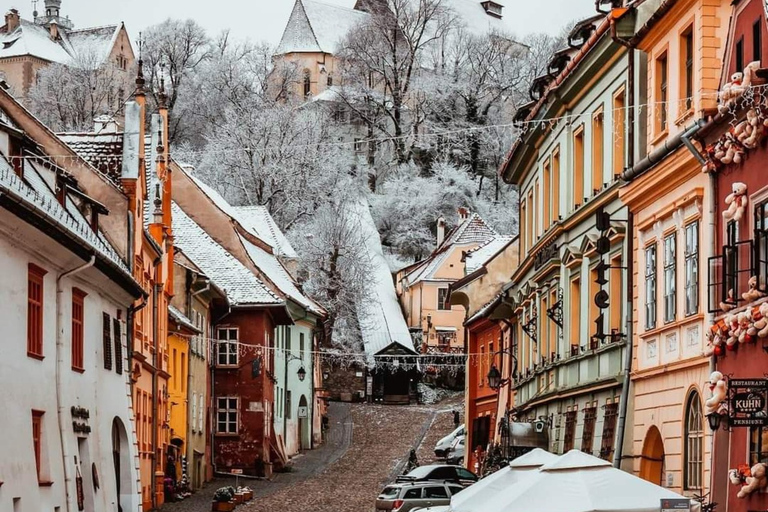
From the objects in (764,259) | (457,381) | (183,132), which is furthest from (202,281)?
(183,132)

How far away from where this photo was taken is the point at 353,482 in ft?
149

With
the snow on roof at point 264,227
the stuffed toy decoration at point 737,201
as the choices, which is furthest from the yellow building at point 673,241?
the snow on roof at point 264,227

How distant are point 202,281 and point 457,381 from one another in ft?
141

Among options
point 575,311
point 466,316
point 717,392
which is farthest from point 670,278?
point 466,316

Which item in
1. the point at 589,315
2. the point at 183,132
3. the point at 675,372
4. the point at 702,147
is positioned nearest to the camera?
the point at 702,147

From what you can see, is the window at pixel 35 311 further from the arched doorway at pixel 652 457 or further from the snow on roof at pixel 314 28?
the snow on roof at pixel 314 28

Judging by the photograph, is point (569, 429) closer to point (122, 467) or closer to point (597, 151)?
point (597, 151)

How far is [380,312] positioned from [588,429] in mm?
63582

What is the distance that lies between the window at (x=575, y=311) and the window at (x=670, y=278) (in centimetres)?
639

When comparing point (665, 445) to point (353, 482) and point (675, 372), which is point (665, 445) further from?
point (353, 482)

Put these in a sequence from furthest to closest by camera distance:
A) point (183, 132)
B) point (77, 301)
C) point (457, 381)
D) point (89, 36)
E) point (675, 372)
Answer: point (89, 36)
point (183, 132)
point (457, 381)
point (77, 301)
point (675, 372)

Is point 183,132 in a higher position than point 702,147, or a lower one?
higher

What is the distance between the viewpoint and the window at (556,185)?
30547mm

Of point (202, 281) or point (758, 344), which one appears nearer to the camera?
point (758, 344)
